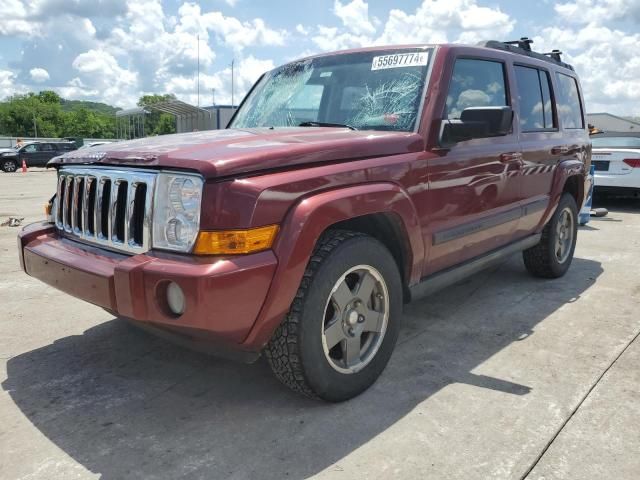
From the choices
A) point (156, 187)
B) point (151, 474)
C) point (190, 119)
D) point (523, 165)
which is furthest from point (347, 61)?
point (190, 119)

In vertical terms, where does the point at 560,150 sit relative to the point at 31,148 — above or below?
above

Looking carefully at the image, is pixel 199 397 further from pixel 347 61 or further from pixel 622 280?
pixel 622 280

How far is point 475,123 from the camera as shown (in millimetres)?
3031

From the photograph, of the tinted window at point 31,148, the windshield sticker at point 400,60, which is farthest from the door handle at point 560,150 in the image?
the tinted window at point 31,148

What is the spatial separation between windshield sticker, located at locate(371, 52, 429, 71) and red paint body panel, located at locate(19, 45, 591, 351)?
0.08 metres

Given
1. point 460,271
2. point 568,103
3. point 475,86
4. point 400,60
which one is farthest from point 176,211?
point 568,103

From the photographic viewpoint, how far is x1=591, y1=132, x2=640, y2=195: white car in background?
30.2 feet

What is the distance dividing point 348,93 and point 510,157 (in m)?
1.27

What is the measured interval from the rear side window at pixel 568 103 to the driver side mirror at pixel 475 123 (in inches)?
83.2

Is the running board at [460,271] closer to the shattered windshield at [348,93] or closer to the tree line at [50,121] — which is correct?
the shattered windshield at [348,93]

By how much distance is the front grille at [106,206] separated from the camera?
246cm

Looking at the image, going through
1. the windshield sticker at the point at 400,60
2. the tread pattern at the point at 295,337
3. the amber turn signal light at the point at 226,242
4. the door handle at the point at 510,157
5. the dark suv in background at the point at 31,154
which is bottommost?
the dark suv in background at the point at 31,154

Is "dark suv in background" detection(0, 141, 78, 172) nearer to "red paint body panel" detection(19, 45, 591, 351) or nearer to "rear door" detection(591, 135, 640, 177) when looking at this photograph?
"rear door" detection(591, 135, 640, 177)

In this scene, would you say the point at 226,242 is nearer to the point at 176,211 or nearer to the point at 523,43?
the point at 176,211
